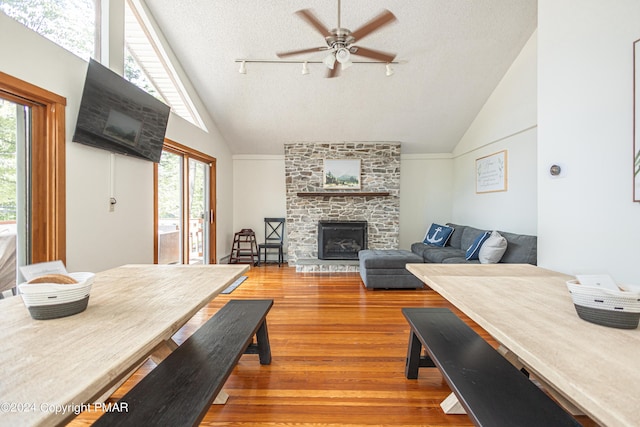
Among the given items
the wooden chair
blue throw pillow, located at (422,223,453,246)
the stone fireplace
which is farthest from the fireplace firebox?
blue throw pillow, located at (422,223,453,246)

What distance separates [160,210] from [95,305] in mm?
2807

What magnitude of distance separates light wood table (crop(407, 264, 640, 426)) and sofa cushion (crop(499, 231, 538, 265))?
2.04 metres

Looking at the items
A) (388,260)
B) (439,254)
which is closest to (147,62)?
(388,260)

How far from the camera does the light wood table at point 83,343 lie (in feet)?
1.89

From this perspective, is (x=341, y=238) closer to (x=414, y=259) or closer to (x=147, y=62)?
(x=414, y=259)

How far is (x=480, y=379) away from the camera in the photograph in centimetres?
123

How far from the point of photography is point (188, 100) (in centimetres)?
428

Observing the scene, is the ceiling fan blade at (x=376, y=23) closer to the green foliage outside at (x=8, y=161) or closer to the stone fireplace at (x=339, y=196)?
the green foliage outside at (x=8, y=161)

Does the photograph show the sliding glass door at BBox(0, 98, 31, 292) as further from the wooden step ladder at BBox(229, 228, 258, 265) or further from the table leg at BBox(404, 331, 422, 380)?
the wooden step ladder at BBox(229, 228, 258, 265)

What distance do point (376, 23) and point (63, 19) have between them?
8.53ft

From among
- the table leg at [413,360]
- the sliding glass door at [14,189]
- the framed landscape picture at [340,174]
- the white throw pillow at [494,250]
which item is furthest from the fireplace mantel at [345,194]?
the sliding glass door at [14,189]

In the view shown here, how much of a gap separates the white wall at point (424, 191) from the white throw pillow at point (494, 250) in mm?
2468

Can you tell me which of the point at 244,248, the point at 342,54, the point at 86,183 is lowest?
the point at 244,248

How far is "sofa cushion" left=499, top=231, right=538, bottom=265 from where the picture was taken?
3.19m
